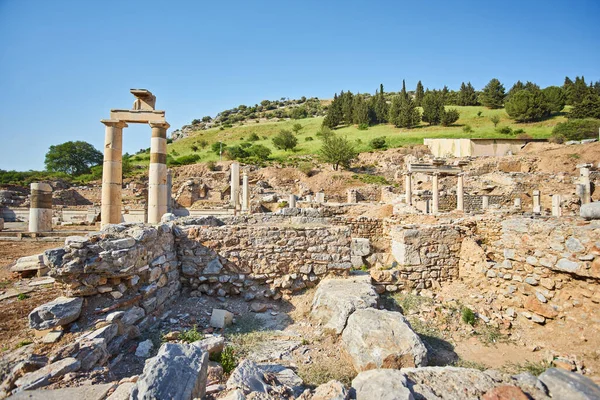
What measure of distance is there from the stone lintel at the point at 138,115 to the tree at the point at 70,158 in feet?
186

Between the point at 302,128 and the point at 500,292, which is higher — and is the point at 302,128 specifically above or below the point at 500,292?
above

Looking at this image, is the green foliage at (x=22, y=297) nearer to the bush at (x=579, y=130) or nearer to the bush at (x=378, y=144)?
the bush at (x=378, y=144)

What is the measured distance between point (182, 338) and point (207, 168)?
38827 millimetres

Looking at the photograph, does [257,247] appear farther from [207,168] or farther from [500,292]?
[207,168]

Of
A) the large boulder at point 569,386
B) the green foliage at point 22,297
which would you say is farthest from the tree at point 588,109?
the green foliage at point 22,297

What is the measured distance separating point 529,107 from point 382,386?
69334 mm

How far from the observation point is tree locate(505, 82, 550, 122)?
177 ft

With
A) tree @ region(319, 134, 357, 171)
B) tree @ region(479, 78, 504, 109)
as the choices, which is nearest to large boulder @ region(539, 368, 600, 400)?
tree @ region(319, 134, 357, 171)

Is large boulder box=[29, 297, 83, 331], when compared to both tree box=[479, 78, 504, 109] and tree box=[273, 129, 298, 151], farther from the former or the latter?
tree box=[479, 78, 504, 109]

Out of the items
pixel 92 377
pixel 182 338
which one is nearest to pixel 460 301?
pixel 182 338

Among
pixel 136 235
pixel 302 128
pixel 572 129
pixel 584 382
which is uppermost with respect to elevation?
pixel 302 128

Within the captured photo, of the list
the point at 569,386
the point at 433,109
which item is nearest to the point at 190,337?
the point at 569,386

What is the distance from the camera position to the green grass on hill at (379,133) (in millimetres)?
49281

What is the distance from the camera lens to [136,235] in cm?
491
